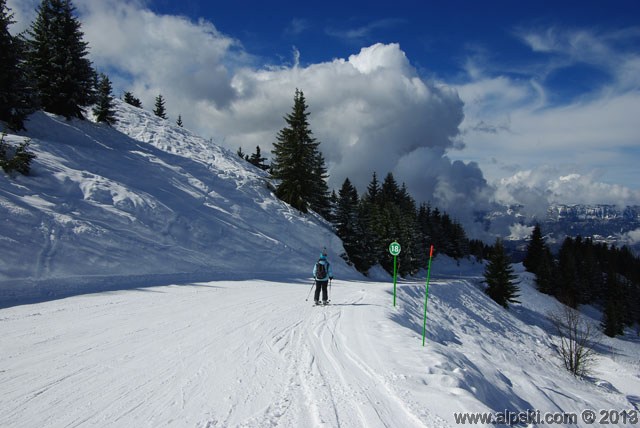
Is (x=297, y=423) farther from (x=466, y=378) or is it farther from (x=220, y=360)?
(x=466, y=378)

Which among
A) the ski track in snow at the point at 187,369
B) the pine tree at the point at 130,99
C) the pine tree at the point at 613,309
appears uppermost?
the pine tree at the point at 130,99

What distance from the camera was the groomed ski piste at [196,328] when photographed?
16.3ft

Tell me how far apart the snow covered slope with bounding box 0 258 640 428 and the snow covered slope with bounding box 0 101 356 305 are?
300 centimetres

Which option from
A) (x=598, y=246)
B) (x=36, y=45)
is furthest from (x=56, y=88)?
(x=598, y=246)

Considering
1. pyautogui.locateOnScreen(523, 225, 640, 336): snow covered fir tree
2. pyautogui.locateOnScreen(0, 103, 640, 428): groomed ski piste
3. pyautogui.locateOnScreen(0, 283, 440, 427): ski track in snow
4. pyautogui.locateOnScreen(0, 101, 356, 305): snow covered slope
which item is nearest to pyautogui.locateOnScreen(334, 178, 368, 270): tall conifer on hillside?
pyautogui.locateOnScreen(0, 101, 356, 305): snow covered slope

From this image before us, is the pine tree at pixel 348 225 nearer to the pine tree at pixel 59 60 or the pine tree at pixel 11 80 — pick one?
the pine tree at pixel 59 60

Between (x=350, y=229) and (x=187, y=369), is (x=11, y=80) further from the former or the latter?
(x=350, y=229)

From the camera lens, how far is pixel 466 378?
22.5ft

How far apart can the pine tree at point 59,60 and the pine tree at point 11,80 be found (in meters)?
5.14

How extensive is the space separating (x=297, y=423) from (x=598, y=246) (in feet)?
434

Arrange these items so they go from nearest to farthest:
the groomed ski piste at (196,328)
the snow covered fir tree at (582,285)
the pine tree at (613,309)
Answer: the groomed ski piste at (196,328) → the pine tree at (613,309) → the snow covered fir tree at (582,285)

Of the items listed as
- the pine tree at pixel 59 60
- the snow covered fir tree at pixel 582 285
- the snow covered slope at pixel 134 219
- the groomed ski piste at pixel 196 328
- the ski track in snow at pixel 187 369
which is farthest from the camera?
the snow covered fir tree at pixel 582 285

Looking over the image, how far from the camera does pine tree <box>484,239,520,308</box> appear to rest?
41531 millimetres

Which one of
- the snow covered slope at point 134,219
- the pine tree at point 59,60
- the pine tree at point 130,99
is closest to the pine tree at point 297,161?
the snow covered slope at point 134,219
